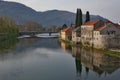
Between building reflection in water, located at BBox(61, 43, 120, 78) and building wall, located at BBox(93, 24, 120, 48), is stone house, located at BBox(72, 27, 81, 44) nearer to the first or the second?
building wall, located at BBox(93, 24, 120, 48)

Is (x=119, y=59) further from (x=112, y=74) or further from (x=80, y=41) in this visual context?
(x=80, y=41)

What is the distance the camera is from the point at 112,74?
42.4 meters

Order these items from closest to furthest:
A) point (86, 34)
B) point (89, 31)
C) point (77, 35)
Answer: point (89, 31)
point (86, 34)
point (77, 35)

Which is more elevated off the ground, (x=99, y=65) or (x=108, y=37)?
(x=108, y=37)

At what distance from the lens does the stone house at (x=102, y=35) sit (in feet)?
230

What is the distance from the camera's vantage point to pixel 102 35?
71.4 m

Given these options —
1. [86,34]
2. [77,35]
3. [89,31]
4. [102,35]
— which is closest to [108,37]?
[102,35]

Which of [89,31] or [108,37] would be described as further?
[89,31]

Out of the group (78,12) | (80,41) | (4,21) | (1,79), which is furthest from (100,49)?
(4,21)

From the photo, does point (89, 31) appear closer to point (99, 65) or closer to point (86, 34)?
point (86, 34)

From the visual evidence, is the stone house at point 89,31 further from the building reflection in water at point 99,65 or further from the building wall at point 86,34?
the building reflection in water at point 99,65

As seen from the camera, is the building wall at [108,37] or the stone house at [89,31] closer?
the building wall at [108,37]

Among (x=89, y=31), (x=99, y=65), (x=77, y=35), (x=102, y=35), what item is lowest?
(x=99, y=65)

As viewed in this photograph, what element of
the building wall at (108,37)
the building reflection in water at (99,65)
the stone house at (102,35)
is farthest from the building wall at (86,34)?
the building reflection in water at (99,65)
